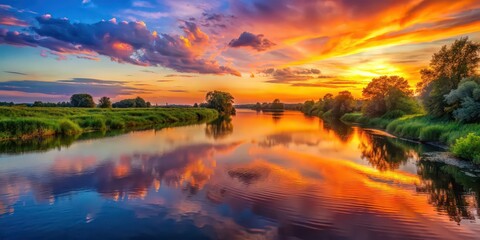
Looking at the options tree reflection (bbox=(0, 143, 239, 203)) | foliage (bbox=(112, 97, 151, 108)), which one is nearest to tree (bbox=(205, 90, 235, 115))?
foliage (bbox=(112, 97, 151, 108))

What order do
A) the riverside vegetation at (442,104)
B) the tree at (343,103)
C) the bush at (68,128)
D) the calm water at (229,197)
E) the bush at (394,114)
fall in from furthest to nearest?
the tree at (343,103) → the bush at (394,114) → the bush at (68,128) → the riverside vegetation at (442,104) → the calm water at (229,197)

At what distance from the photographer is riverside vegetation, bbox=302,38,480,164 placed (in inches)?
891

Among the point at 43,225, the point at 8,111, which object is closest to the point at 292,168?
the point at 43,225

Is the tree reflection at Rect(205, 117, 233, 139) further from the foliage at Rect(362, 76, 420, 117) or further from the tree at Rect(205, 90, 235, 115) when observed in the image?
the tree at Rect(205, 90, 235, 115)

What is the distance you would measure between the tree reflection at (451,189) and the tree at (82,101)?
274 ft

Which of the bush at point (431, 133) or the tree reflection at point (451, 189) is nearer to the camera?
the tree reflection at point (451, 189)

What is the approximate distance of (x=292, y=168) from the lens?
17359mm

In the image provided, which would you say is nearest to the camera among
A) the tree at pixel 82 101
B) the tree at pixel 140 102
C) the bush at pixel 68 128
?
the bush at pixel 68 128

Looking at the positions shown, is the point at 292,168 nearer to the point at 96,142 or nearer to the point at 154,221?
the point at 154,221

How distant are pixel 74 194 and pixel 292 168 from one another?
11033mm

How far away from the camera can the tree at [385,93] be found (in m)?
50.3

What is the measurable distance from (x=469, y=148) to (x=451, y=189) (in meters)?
6.30

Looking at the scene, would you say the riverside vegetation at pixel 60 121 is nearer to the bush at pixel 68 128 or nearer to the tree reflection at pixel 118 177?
the bush at pixel 68 128

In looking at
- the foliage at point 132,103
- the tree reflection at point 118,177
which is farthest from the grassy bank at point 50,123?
the foliage at point 132,103
